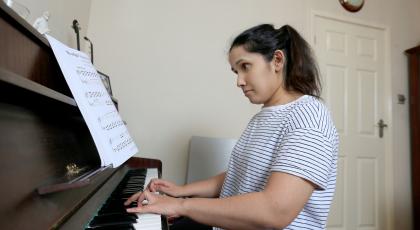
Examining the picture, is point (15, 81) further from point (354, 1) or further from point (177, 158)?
point (354, 1)

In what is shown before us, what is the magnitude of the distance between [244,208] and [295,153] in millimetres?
171

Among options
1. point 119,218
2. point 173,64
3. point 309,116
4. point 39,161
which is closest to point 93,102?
point 39,161

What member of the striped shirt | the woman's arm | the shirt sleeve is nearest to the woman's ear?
the striped shirt

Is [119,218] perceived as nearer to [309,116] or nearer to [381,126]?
[309,116]

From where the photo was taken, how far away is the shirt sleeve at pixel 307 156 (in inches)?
26.9

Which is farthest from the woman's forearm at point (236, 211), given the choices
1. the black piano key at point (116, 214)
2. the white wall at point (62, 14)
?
the white wall at point (62, 14)

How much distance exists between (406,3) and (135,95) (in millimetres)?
2689

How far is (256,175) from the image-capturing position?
87 cm

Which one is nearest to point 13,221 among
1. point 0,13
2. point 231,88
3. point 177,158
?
point 0,13

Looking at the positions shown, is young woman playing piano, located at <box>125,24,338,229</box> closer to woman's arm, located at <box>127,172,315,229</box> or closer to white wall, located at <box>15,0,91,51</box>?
woman's arm, located at <box>127,172,315,229</box>

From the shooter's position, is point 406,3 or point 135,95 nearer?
point 135,95

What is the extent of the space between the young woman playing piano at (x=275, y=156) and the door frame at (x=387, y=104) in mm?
1902

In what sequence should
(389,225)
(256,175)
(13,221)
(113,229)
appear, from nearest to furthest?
(13,221) → (113,229) → (256,175) → (389,225)

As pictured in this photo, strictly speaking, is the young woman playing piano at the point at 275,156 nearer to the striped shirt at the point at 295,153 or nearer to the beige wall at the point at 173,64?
the striped shirt at the point at 295,153
